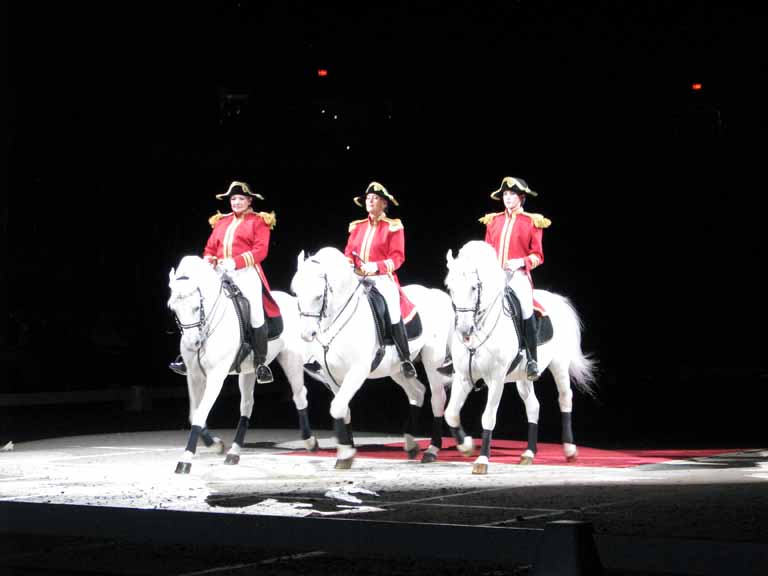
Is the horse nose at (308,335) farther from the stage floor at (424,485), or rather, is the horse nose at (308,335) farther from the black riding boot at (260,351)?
the stage floor at (424,485)

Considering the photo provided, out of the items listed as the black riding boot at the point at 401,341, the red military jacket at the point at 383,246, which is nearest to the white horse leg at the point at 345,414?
the black riding boot at the point at 401,341

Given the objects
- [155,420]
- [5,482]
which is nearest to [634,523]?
[5,482]

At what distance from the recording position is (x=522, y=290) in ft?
35.6

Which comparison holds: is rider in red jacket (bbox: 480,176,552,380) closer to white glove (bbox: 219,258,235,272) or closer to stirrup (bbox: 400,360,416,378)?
stirrup (bbox: 400,360,416,378)

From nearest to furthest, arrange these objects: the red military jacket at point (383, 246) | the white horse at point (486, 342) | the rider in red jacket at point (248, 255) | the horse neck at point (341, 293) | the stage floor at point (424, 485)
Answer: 1. the stage floor at point (424, 485)
2. the white horse at point (486, 342)
3. the horse neck at point (341, 293)
4. the rider in red jacket at point (248, 255)
5. the red military jacket at point (383, 246)

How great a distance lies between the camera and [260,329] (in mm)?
11250

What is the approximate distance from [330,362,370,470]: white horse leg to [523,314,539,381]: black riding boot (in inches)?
50.4

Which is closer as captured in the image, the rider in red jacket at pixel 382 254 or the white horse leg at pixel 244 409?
the rider in red jacket at pixel 382 254

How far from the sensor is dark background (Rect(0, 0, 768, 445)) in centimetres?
1936

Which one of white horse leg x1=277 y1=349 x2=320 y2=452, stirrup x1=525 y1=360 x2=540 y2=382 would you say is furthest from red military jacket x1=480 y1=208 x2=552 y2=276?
white horse leg x1=277 y1=349 x2=320 y2=452

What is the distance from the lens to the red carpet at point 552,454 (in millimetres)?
11105

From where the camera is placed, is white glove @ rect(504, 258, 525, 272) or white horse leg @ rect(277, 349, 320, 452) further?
white horse leg @ rect(277, 349, 320, 452)

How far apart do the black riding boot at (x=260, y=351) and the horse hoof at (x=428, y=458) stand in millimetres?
1418

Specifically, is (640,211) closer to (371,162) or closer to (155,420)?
(371,162)
